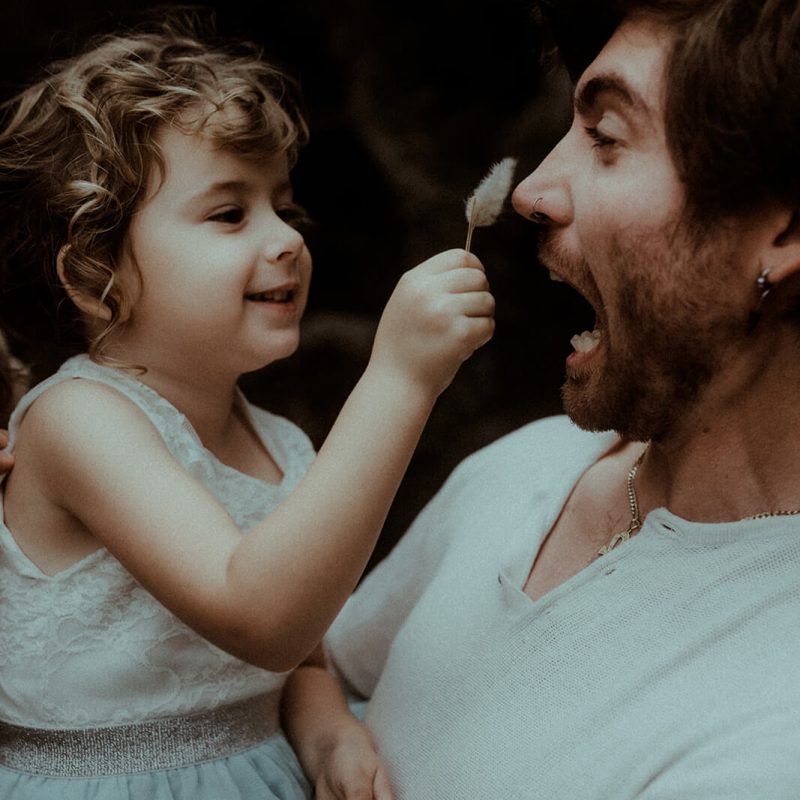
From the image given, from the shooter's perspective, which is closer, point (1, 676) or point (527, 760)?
point (527, 760)

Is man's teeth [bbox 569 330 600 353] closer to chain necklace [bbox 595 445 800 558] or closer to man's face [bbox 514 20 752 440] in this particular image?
man's face [bbox 514 20 752 440]

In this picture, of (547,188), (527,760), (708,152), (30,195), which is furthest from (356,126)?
(527,760)

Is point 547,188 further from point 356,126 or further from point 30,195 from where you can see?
point 356,126

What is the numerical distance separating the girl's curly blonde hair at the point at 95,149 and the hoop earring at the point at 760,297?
24.8 inches

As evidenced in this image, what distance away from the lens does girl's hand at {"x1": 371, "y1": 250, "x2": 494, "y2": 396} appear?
1.12 metres

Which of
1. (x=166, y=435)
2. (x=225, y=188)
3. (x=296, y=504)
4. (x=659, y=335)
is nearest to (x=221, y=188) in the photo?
(x=225, y=188)

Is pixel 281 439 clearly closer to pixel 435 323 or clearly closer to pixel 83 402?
pixel 83 402

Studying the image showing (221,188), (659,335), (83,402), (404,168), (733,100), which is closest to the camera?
(733,100)

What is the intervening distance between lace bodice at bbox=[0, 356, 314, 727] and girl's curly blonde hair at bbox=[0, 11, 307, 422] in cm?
16

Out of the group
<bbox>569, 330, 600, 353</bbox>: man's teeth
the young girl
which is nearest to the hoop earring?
<bbox>569, 330, 600, 353</bbox>: man's teeth

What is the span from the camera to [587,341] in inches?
47.7

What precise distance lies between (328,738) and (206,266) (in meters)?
0.58

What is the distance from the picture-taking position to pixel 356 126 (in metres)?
2.00

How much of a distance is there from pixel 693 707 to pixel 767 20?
24.2 inches
